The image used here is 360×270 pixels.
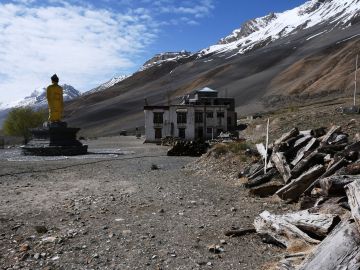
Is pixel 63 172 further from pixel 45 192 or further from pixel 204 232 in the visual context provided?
pixel 204 232

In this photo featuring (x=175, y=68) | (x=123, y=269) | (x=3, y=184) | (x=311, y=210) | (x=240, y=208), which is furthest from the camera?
(x=175, y=68)

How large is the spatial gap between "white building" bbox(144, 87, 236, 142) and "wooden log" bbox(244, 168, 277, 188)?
44.9 metres

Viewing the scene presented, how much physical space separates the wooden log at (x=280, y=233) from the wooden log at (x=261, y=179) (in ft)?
16.4

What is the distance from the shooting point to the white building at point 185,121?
5972 centimetres

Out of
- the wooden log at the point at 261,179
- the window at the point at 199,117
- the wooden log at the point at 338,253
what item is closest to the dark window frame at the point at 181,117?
the window at the point at 199,117

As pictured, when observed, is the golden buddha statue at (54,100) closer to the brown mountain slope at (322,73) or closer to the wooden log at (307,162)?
the wooden log at (307,162)

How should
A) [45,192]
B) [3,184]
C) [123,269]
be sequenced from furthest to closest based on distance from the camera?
[3,184] → [45,192] → [123,269]

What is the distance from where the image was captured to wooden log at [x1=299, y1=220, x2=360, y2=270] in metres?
5.53

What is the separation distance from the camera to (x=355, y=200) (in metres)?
6.86

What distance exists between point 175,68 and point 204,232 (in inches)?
7499

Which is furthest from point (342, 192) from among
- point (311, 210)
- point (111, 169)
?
point (111, 169)

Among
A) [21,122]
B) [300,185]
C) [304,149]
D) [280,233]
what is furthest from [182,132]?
[280,233]

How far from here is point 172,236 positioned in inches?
343

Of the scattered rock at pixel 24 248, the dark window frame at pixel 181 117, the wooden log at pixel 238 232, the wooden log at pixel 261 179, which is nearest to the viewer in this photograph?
the scattered rock at pixel 24 248
